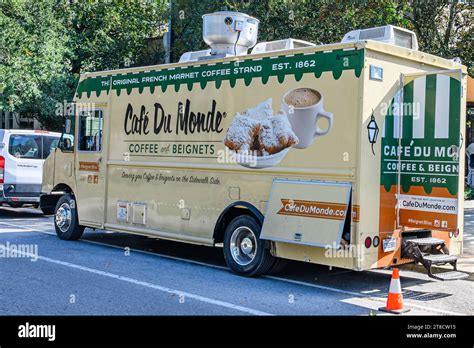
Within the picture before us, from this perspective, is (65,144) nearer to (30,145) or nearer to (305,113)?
(30,145)

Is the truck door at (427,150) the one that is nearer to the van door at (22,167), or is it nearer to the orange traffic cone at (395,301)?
the orange traffic cone at (395,301)

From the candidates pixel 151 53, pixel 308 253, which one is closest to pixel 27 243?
pixel 308 253

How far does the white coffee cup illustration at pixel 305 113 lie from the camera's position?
26.9 feet

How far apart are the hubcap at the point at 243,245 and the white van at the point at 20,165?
8.04 m

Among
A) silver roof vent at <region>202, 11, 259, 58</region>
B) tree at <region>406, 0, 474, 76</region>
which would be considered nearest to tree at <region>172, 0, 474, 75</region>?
tree at <region>406, 0, 474, 76</region>

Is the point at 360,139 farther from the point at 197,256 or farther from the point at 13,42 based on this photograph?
the point at 13,42

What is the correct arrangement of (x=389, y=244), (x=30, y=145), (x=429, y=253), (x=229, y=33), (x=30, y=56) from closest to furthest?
(x=389, y=244) → (x=429, y=253) → (x=229, y=33) → (x=30, y=145) → (x=30, y=56)

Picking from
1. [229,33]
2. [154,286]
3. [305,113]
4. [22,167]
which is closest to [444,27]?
[229,33]

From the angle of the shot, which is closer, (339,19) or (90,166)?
(90,166)

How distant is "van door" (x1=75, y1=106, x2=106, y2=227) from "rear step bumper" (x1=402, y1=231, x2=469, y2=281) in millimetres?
5767

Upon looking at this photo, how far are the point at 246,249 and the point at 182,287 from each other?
50.5 inches

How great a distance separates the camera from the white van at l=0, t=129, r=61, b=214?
51.4 feet

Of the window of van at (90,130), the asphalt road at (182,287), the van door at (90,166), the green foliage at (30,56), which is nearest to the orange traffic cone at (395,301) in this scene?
the asphalt road at (182,287)

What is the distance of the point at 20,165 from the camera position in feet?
52.2
